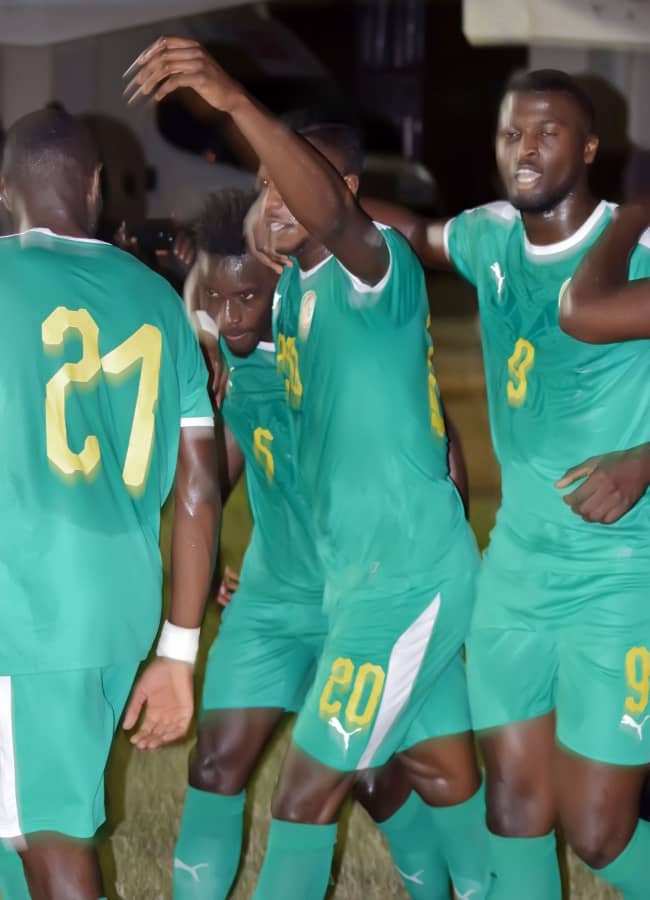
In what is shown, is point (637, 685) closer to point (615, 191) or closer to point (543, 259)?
point (543, 259)

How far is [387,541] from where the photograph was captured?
3020mm

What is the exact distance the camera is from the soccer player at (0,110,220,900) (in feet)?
8.36

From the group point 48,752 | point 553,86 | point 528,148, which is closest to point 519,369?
point 528,148

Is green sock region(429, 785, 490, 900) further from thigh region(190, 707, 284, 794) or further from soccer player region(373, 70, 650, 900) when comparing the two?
thigh region(190, 707, 284, 794)

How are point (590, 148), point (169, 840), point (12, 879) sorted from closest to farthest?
point (12, 879) → point (590, 148) → point (169, 840)

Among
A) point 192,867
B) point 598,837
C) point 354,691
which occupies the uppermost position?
point 354,691

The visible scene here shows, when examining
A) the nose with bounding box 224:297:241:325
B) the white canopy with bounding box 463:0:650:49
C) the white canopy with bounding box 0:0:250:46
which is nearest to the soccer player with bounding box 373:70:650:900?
the nose with bounding box 224:297:241:325

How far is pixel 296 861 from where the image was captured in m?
2.98

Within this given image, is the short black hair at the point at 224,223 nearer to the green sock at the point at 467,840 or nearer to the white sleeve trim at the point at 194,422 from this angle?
the white sleeve trim at the point at 194,422

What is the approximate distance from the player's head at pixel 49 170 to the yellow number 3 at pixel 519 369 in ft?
3.27

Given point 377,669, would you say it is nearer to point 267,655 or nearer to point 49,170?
point 267,655

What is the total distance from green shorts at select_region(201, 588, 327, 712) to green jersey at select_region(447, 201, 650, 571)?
48 centimetres

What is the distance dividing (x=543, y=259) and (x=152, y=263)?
1.85m

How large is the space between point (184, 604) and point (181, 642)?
73mm
